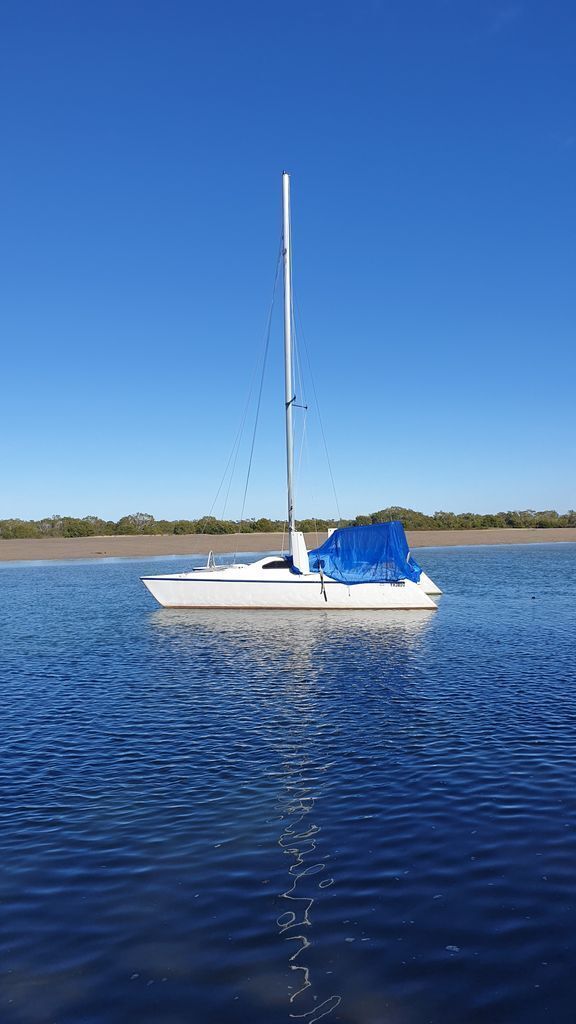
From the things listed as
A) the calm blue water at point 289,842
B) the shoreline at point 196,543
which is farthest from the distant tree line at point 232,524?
the calm blue water at point 289,842

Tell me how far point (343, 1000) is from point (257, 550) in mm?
72773

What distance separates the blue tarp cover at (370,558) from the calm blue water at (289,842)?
11999 mm

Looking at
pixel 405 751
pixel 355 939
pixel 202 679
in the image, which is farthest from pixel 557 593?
pixel 355 939

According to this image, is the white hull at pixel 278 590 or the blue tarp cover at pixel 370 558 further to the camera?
the blue tarp cover at pixel 370 558

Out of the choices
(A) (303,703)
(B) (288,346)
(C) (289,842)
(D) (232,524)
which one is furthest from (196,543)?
(C) (289,842)

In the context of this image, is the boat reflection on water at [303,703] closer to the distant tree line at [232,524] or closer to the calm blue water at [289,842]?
the calm blue water at [289,842]

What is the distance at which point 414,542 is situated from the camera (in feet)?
320

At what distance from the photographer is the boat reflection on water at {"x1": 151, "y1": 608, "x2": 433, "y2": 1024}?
6594 mm

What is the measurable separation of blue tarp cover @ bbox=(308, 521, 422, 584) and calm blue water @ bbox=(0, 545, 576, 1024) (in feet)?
39.4

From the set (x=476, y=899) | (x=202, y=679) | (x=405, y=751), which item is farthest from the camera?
(x=202, y=679)

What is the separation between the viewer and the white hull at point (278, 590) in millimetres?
31984

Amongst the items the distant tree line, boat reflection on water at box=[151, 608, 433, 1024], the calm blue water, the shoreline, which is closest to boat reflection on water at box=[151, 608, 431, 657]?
boat reflection on water at box=[151, 608, 433, 1024]

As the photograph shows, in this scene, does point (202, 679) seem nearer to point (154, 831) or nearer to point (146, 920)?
point (154, 831)

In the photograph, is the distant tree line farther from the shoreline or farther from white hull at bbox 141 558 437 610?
white hull at bbox 141 558 437 610
